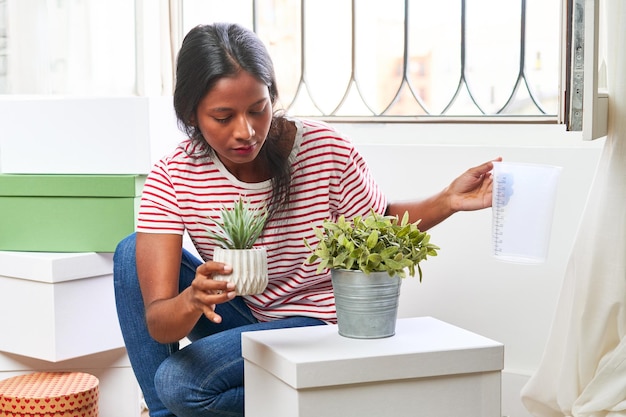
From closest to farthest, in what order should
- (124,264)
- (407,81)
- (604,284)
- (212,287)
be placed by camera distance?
(212,287) → (604,284) → (124,264) → (407,81)

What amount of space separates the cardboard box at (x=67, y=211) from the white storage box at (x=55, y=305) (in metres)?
0.04

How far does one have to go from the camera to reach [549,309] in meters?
1.95

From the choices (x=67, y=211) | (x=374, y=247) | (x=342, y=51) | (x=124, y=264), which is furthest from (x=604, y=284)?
(x=67, y=211)

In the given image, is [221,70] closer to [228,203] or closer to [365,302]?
[228,203]

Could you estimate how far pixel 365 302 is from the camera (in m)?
1.35

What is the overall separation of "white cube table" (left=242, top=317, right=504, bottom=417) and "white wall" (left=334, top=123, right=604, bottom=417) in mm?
598

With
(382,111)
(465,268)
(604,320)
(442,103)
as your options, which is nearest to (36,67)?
(382,111)

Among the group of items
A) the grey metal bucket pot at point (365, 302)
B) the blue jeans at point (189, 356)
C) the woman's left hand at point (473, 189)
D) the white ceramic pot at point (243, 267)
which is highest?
the woman's left hand at point (473, 189)

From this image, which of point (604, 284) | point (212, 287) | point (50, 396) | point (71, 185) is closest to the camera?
point (212, 287)

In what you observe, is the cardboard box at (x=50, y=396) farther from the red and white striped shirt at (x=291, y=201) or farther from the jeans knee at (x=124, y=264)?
the red and white striped shirt at (x=291, y=201)

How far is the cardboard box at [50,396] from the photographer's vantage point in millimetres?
1925

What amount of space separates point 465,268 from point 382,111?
0.48m

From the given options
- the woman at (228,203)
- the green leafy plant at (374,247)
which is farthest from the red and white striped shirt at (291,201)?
the green leafy plant at (374,247)

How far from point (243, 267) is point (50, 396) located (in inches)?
33.1
